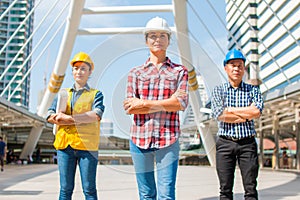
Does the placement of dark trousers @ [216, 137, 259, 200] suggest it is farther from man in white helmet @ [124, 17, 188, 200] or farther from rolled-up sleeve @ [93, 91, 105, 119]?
rolled-up sleeve @ [93, 91, 105, 119]

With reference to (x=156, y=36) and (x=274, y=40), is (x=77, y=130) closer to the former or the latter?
(x=156, y=36)

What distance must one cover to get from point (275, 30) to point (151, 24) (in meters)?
64.1

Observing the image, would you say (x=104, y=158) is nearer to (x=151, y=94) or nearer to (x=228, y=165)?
(x=151, y=94)

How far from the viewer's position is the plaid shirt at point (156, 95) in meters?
2.51

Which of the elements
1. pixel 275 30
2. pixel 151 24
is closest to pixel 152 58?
pixel 151 24

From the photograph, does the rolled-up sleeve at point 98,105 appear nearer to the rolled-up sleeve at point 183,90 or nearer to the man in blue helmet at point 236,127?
the rolled-up sleeve at point 183,90

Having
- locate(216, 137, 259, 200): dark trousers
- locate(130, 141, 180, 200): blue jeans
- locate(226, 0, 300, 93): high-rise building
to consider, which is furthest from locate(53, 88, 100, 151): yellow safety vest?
locate(226, 0, 300, 93): high-rise building

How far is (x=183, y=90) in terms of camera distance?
101 inches

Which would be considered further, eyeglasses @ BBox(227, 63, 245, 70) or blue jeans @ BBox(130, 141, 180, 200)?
eyeglasses @ BBox(227, 63, 245, 70)

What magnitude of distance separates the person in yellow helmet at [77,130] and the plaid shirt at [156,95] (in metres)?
0.61

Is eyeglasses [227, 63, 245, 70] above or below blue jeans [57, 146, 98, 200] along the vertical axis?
above

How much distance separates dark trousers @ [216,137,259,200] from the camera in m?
3.35

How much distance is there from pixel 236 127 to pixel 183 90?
3.42 feet

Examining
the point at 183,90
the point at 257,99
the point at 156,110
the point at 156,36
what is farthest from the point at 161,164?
the point at 257,99
